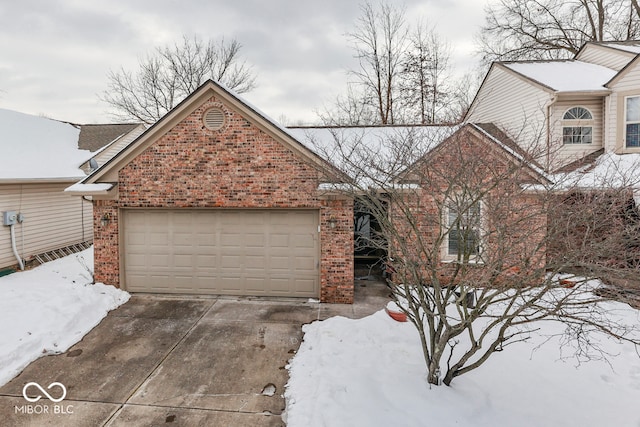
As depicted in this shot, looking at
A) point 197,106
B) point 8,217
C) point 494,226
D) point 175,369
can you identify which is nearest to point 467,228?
point 494,226

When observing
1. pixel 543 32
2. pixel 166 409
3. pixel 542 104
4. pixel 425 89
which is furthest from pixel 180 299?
pixel 543 32

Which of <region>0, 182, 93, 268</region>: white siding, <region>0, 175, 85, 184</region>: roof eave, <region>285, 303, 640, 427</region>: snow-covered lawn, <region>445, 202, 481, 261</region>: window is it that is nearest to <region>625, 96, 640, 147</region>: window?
<region>285, 303, 640, 427</region>: snow-covered lawn

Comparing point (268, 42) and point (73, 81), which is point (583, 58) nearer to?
point (268, 42)

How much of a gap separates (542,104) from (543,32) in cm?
1170

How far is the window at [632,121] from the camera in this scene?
37.6ft

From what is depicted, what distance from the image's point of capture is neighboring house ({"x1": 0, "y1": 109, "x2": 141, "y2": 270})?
34.5ft

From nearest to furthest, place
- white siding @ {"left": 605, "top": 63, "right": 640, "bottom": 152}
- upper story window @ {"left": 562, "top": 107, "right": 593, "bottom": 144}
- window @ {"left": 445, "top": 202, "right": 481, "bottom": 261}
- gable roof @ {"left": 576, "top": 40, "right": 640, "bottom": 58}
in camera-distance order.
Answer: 1. window @ {"left": 445, "top": 202, "right": 481, "bottom": 261}
2. white siding @ {"left": 605, "top": 63, "right": 640, "bottom": 152}
3. upper story window @ {"left": 562, "top": 107, "right": 593, "bottom": 144}
4. gable roof @ {"left": 576, "top": 40, "right": 640, "bottom": 58}

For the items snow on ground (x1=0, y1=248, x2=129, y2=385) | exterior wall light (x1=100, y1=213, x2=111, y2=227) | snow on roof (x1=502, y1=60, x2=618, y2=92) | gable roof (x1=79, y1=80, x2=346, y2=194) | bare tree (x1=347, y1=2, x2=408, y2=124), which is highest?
bare tree (x1=347, y1=2, x2=408, y2=124)

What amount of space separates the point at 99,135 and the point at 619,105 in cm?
2069

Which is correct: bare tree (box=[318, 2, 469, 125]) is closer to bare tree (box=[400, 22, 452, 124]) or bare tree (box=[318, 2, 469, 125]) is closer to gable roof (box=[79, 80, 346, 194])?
bare tree (box=[400, 22, 452, 124])

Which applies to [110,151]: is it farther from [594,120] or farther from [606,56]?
[606,56]

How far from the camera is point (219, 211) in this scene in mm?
8781

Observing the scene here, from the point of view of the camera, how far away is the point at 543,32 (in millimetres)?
20484

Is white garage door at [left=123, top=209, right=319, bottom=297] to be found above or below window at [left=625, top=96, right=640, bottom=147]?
below
